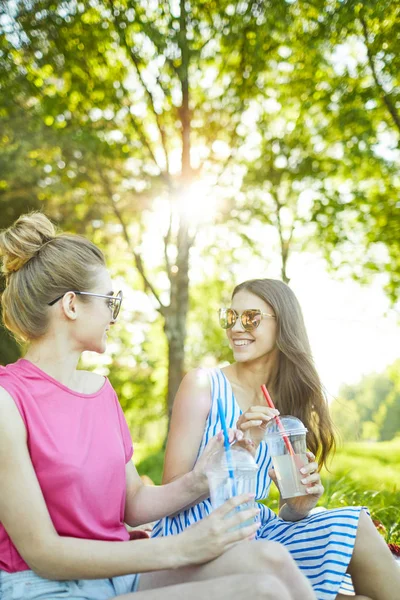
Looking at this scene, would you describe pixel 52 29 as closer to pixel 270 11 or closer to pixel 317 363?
pixel 270 11

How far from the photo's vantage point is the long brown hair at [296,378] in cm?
349

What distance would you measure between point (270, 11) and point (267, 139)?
410cm

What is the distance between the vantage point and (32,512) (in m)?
1.89

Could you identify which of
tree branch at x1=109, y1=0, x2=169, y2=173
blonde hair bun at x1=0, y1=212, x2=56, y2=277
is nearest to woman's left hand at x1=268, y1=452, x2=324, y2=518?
blonde hair bun at x1=0, y1=212, x2=56, y2=277

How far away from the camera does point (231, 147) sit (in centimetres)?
1043

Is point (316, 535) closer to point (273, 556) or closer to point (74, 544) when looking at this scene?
point (273, 556)

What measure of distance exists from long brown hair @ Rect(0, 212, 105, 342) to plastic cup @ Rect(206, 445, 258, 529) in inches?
32.0

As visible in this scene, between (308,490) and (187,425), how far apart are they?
0.65 metres

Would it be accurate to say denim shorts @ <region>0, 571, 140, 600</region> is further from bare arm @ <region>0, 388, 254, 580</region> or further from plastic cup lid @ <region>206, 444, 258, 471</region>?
plastic cup lid @ <region>206, 444, 258, 471</region>

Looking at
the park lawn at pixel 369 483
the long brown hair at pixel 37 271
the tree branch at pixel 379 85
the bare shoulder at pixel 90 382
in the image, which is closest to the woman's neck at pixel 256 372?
the park lawn at pixel 369 483

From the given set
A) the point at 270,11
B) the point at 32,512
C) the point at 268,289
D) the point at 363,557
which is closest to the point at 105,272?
the point at 32,512

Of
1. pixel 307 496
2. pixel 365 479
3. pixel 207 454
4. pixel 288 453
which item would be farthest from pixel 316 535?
pixel 365 479

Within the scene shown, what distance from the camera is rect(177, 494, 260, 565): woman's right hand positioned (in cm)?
187

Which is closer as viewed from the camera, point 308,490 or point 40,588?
point 40,588
